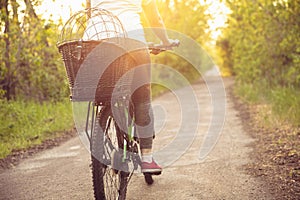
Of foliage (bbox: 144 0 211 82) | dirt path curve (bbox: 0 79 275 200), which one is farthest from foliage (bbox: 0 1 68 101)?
foliage (bbox: 144 0 211 82)

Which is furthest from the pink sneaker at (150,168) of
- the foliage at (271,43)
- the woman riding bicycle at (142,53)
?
the foliage at (271,43)

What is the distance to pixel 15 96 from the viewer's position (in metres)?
10.6

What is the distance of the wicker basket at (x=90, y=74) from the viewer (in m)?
3.30

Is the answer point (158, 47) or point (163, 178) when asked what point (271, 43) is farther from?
point (158, 47)

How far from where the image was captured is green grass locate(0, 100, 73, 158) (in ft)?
24.6

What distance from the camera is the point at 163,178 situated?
4.95 meters

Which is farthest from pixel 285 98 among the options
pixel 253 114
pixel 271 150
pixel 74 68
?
pixel 74 68

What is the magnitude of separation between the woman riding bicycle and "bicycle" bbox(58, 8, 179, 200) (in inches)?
2.7

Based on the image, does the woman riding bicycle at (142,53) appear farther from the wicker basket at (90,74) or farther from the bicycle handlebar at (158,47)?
the wicker basket at (90,74)

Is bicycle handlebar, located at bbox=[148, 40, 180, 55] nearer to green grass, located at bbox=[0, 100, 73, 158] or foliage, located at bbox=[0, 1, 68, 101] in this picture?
green grass, located at bbox=[0, 100, 73, 158]

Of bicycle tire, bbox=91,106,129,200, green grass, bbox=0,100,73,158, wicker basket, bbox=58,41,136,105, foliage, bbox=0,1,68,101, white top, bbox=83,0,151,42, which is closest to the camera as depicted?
wicker basket, bbox=58,41,136,105

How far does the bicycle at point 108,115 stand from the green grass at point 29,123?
3149 mm

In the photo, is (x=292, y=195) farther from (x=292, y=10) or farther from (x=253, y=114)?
(x=292, y=10)

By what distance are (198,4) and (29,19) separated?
1694 cm
